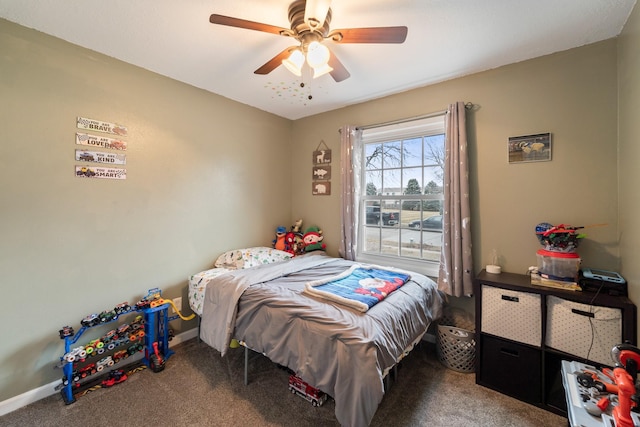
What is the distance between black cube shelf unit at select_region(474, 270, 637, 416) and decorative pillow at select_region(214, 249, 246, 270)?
2118mm

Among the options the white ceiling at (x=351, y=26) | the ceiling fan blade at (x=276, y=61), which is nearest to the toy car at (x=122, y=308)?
the white ceiling at (x=351, y=26)

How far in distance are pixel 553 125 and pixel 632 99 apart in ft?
1.51

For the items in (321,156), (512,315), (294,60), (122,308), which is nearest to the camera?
(294,60)

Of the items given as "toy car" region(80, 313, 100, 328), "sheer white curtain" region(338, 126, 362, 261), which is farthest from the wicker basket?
"toy car" region(80, 313, 100, 328)

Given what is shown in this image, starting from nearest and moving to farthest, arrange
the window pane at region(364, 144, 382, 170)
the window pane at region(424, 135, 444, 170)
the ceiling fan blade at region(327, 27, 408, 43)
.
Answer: the ceiling fan blade at region(327, 27, 408, 43) → the window pane at region(424, 135, 444, 170) → the window pane at region(364, 144, 382, 170)

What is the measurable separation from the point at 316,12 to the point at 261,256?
216 cm

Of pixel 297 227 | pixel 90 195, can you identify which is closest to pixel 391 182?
pixel 297 227

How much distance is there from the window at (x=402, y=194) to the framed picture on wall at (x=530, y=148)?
22.2 inches

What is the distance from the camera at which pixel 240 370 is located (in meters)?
2.07

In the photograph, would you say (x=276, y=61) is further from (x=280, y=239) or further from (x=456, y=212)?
(x=280, y=239)

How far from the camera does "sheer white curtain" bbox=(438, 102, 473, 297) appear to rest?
222cm

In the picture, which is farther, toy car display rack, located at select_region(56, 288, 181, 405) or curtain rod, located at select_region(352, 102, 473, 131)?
curtain rod, located at select_region(352, 102, 473, 131)

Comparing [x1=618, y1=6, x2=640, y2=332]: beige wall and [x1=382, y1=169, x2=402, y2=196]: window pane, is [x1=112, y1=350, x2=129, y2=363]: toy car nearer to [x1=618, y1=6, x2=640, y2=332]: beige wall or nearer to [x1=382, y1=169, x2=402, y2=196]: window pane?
[x1=382, y1=169, x2=402, y2=196]: window pane

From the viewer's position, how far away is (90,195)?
6.52ft
